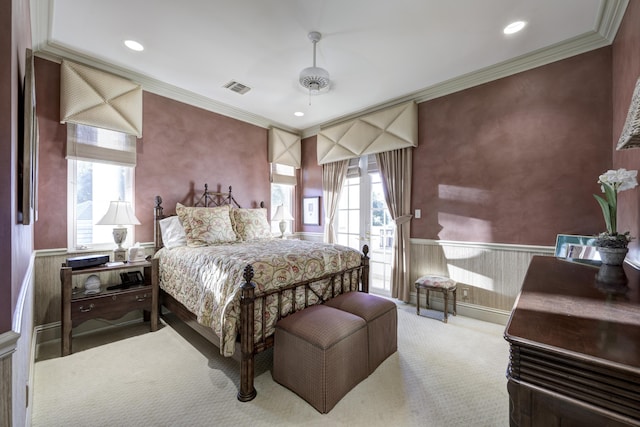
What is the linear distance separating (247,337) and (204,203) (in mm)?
2680

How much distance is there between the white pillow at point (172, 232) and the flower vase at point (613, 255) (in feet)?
12.5

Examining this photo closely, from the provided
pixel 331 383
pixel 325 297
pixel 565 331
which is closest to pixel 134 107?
pixel 325 297

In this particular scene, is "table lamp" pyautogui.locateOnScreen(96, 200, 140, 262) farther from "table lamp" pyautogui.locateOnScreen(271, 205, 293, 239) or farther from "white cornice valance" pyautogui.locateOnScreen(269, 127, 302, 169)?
"white cornice valance" pyautogui.locateOnScreen(269, 127, 302, 169)

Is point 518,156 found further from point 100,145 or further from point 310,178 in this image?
point 100,145

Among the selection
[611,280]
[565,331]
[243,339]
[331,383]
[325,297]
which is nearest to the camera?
[565,331]

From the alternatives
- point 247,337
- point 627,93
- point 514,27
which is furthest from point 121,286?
point 627,93

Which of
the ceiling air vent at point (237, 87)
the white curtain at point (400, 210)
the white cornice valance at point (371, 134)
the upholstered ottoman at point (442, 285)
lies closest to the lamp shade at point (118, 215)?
the ceiling air vent at point (237, 87)

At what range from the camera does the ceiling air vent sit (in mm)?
3580

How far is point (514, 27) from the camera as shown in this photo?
2516mm

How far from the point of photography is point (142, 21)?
2439 mm

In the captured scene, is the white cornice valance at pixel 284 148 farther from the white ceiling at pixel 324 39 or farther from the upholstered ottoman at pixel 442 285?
the upholstered ottoman at pixel 442 285

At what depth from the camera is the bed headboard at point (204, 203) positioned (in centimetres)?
353

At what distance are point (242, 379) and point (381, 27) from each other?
3254mm

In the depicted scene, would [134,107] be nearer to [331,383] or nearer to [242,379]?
[242,379]
